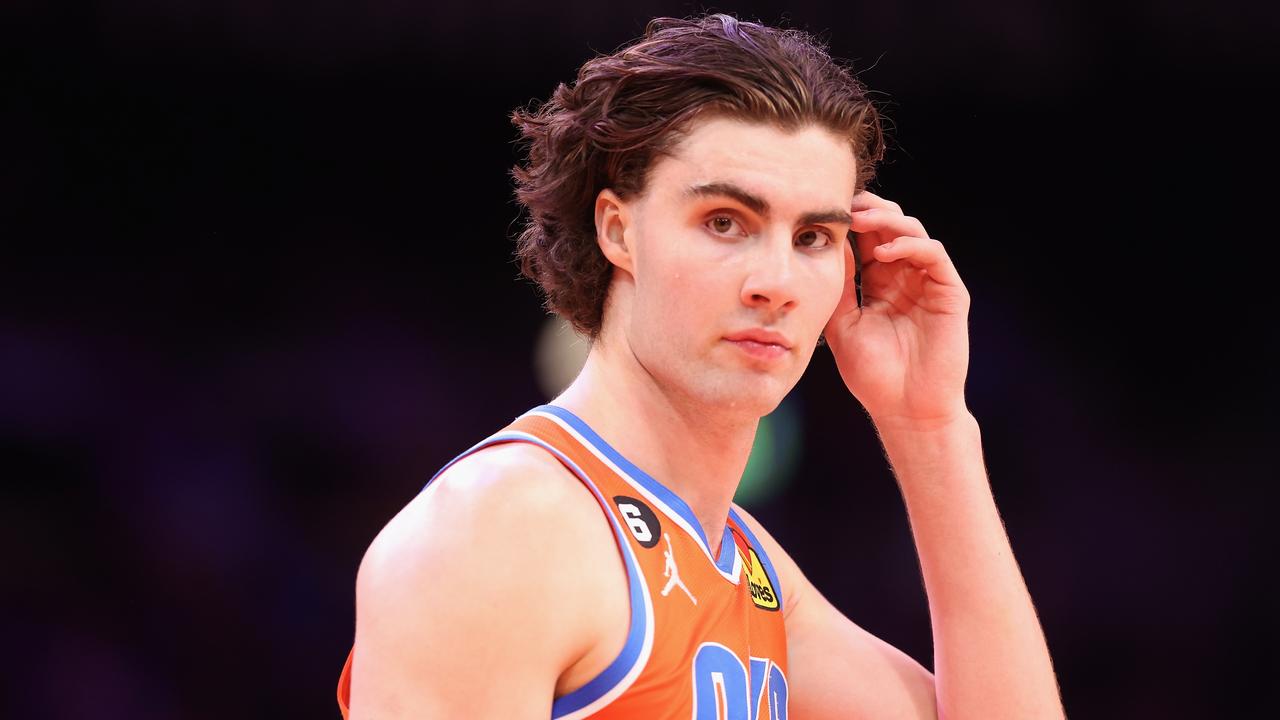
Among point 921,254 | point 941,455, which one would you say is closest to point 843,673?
point 941,455

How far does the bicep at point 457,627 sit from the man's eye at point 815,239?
782mm

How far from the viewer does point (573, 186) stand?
2.32 metres

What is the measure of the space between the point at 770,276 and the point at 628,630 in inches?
25.3

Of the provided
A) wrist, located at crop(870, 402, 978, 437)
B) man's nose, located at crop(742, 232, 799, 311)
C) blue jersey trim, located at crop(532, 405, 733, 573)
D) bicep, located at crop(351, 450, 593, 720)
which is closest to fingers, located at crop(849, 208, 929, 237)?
man's nose, located at crop(742, 232, 799, 311)

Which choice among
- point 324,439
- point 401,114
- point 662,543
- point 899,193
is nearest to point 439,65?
point 401,114

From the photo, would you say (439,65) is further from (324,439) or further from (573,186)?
(573,186)

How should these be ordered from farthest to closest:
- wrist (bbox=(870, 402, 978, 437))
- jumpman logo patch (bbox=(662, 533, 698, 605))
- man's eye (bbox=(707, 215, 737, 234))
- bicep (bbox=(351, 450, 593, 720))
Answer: wrist (bbox=(870, 402, 978, 437)), man's eye (bbox=(707, 215, 737, 234)), jumpman logo patch (bbox=(662, 533, 698, 605)), bicep (bbox=(351, 450, 593, 720))

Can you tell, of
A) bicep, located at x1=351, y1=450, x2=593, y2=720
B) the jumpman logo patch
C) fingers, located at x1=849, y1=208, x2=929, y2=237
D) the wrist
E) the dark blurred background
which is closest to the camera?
bicep, located at x1=351, y1=450, x2=593, y2=720

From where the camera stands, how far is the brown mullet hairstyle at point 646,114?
2125 mm

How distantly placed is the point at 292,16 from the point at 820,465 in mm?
2819

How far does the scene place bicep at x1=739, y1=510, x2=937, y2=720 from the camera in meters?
2.38

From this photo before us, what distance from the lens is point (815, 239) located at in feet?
7.14

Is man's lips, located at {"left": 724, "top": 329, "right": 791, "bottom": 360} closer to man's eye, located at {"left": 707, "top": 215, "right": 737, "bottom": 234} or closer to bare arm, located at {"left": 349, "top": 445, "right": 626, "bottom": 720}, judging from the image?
man's eye, located at {"left": 707, "top": 215, "right": 737, "bottom": 234}

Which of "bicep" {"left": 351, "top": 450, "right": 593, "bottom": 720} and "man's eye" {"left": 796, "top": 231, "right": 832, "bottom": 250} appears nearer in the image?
"bicep" {"left": 351, "top": 450, "right": 593, "bottom": 720}
